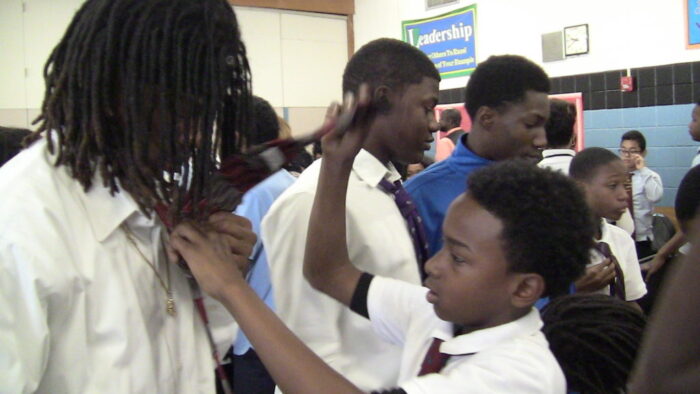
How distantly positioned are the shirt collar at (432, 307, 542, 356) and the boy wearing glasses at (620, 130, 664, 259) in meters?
3.93

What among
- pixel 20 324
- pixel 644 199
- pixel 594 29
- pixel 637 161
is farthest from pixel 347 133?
pixel 594 29

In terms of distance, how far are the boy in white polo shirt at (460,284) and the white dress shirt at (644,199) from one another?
4.21 m

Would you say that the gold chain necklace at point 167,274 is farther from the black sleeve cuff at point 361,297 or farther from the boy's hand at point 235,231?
the black sleeve cuff at point 361,297

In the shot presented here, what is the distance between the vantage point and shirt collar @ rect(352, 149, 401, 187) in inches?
66.6

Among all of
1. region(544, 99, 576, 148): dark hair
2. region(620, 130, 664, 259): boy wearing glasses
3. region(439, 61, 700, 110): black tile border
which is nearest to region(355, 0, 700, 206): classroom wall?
region(439, 61, 700, 110): black tile border

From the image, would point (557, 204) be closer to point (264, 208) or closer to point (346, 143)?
point (346, 143)

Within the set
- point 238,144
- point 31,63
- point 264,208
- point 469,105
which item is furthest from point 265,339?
point 31,63

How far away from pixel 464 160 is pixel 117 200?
1304 mm

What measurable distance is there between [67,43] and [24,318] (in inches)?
18.2

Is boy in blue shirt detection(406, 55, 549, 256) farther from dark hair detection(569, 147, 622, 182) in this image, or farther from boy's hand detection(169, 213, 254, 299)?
boy's hand detection(169, 213, 254, 299)

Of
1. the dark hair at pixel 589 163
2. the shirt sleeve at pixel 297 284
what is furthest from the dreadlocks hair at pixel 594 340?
the dark hair at pixel 589 163

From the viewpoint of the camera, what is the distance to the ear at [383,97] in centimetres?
179

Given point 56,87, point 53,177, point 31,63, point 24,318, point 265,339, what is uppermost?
point 31,63

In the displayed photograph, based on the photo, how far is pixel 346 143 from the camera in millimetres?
1419
